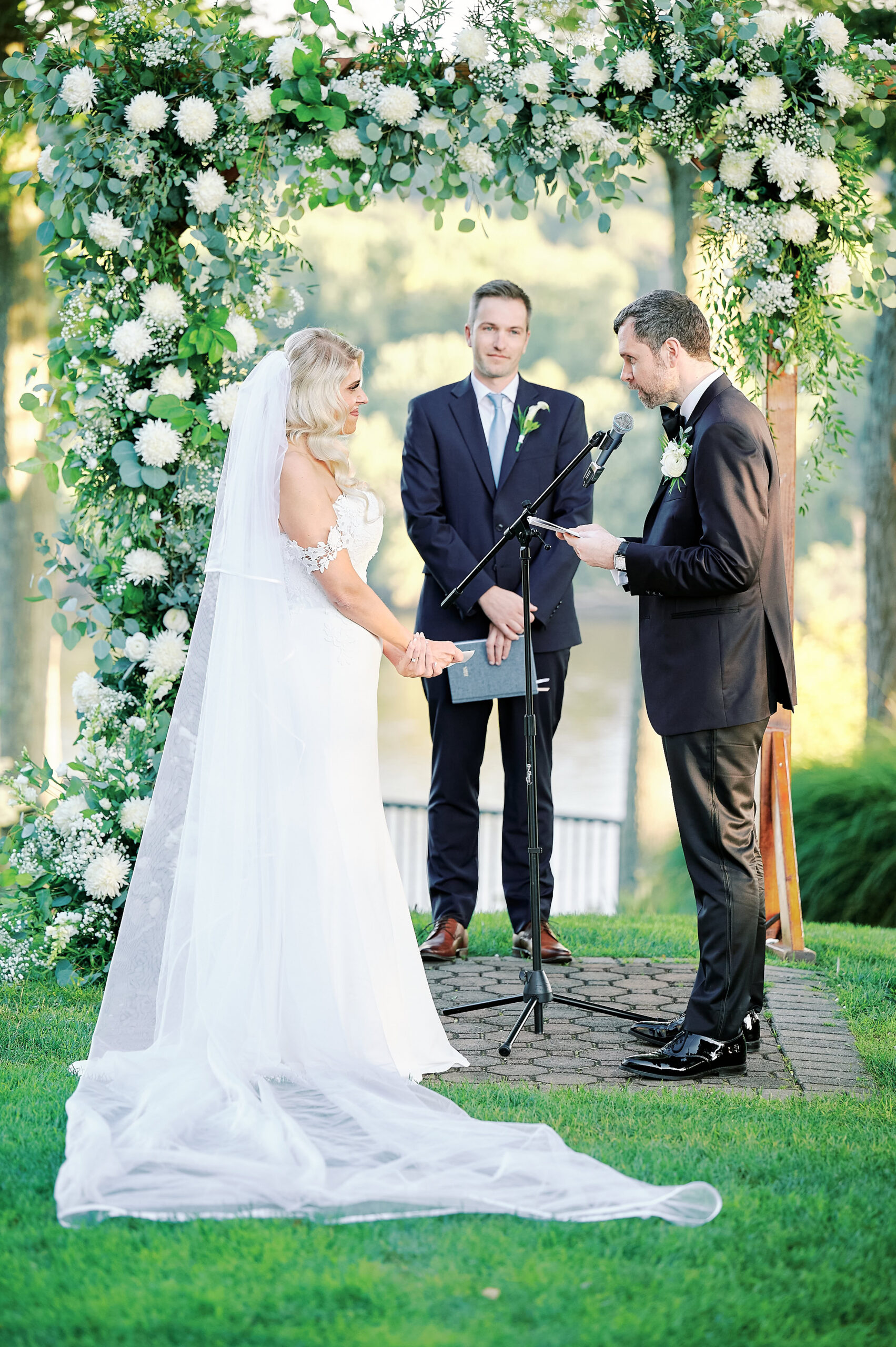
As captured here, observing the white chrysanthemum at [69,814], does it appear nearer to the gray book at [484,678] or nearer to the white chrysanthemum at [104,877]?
the white chrysanthemum at [104,877]

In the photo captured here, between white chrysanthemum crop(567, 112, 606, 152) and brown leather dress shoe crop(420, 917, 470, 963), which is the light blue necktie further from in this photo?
brown leather dress shoe crop(420, 917, 470, 963)

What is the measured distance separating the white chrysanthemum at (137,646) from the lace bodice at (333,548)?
1.12 metres

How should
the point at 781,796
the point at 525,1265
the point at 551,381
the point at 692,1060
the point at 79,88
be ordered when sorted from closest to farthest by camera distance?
the point at 525,1265 < the point at 692,1060 < the point at 79,88 < the point at 781,796 < the point at 551,381

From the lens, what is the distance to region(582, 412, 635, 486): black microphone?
332 cm

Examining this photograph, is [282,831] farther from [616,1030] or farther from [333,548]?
[616,1030]

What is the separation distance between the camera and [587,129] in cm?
453

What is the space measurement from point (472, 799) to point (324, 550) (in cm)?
163

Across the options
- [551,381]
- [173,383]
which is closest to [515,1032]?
[173,383]

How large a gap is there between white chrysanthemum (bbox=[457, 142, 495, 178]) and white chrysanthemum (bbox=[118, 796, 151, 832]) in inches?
98.9

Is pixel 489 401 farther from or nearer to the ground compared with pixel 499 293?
nearer to the ground

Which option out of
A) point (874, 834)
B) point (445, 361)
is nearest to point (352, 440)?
point (445, 361)

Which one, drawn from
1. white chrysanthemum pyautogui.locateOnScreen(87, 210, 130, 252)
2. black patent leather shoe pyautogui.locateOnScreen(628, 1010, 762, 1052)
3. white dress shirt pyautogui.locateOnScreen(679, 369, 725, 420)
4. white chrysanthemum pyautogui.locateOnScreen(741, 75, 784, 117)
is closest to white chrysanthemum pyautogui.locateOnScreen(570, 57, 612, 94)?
white chrysanthemum pyautogui.locateOnScreen(741, 75, 784, 117)

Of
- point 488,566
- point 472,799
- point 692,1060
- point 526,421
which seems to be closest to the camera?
point 692,1060

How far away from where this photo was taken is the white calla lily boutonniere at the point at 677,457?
143 inches
